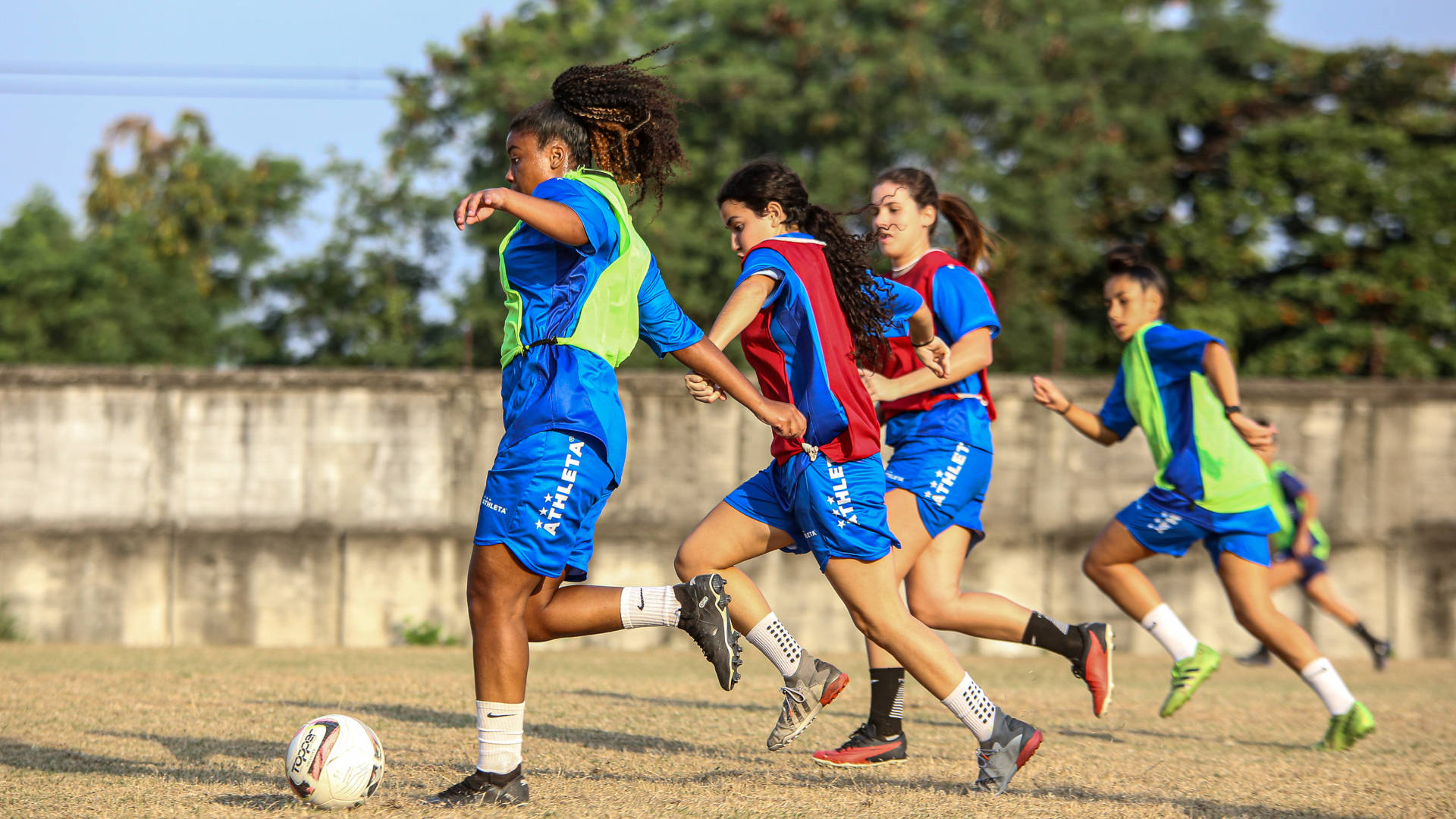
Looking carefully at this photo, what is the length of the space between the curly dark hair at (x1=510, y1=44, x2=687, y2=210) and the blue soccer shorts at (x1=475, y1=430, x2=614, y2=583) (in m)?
0.89

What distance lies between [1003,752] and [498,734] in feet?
4.98

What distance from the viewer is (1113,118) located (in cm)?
2312

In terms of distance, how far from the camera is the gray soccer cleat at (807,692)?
173 inches

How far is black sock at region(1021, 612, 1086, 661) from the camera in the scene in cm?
511

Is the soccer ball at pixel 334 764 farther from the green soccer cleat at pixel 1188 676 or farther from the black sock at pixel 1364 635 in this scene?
the black sock at pixel 1364 635

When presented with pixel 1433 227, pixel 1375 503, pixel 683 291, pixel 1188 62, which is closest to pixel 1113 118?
pixel 1188 62

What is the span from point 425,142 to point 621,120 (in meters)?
18.5

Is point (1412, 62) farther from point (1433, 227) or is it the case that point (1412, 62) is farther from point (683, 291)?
point (683, 291)

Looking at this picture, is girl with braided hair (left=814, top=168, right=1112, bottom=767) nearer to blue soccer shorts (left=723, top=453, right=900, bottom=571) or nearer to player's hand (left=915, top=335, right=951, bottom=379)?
player's hand (left=915, top=335, right=951, bottom=379)

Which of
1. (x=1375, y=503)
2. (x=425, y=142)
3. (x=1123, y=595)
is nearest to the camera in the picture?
(x=1123, y=595)

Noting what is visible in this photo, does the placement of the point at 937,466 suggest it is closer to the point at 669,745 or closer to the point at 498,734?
the point at 669,745

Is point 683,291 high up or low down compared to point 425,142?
down

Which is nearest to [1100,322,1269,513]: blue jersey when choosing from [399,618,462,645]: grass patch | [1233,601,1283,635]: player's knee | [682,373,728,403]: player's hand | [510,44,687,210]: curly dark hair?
[1233,601,1283,635]: player's knee

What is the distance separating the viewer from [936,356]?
15.7ft
